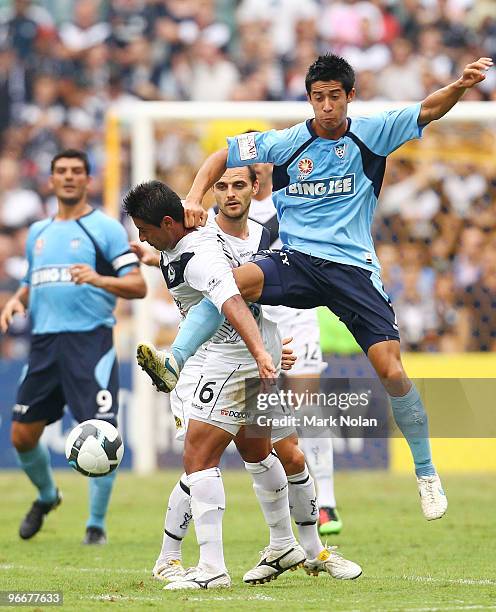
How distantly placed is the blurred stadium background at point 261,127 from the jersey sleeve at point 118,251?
198 inches

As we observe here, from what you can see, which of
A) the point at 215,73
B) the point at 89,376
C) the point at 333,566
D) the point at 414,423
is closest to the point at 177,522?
the point at 333,566

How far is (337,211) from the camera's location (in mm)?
7465

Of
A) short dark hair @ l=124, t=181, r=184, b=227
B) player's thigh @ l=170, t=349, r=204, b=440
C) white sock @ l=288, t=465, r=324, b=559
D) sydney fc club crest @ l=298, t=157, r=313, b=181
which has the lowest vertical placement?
white sock @ l=288, t=465, r=324, b=559

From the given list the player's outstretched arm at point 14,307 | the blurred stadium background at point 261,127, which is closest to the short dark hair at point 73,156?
the player's outstretched arm at point 14,307

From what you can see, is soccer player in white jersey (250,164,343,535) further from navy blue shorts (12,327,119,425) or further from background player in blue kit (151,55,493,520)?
background player in blue kit (151,55,493,520)

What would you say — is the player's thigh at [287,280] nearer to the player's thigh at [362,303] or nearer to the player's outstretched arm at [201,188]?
the player's thigh at [362,303]

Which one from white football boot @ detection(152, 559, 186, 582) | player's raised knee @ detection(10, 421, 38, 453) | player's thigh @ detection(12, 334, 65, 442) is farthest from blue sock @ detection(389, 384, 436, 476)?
player's raised knee @ detection(10, 421, 38, 453)

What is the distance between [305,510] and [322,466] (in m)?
2.49

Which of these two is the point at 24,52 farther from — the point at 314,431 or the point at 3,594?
the point at 3,594

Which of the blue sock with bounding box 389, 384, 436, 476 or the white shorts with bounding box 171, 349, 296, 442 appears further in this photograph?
the blue sock with bounding box 389, 384, 436, 476

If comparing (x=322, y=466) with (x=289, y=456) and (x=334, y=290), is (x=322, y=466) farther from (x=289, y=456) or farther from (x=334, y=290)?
(x=334, y=290)

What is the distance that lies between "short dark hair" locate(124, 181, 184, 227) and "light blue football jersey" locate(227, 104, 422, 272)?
0.81m

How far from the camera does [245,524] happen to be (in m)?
10.7

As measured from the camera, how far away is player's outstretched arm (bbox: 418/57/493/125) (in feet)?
22.8
